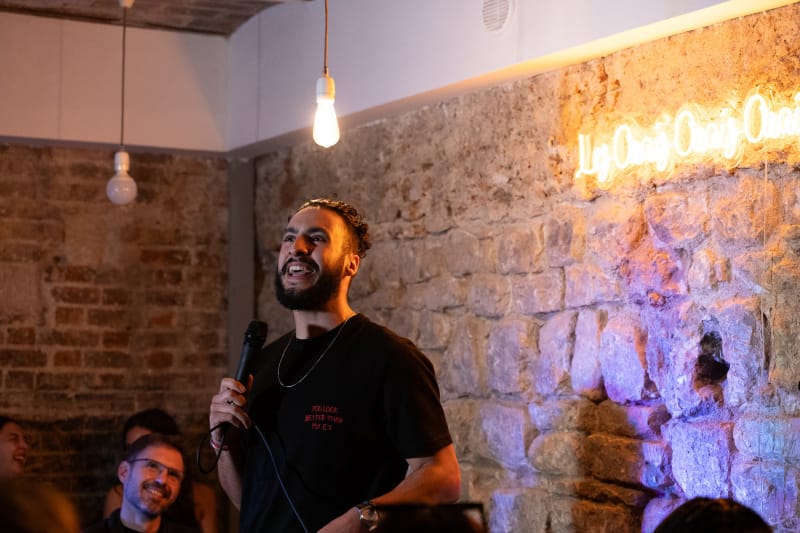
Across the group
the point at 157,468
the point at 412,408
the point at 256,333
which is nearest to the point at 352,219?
the point at 256,333

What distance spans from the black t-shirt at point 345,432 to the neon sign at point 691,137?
3.71 feet

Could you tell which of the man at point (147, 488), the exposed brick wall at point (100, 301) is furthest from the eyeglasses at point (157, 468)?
the exposed brick wall at point (100, 301)

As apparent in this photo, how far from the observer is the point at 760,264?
12.5 feet

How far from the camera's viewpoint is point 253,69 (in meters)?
6.78

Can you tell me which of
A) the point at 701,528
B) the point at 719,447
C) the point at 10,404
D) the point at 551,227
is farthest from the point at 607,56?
the point at 10,404

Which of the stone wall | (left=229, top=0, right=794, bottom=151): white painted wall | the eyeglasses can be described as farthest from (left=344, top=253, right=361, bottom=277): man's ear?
the eyeglasses

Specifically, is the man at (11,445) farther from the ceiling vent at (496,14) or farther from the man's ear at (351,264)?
the ceiling vent at (496,14)

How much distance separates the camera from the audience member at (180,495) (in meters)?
6.46

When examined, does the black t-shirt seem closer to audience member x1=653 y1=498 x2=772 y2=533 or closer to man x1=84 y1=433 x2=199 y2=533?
audience member x1=653 y1=498 x2=772 y2=533

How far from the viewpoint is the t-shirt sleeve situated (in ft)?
11.5

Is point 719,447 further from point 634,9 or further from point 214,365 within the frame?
point 214,365

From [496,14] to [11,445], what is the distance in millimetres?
3320

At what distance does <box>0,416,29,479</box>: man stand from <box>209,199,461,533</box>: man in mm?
2806

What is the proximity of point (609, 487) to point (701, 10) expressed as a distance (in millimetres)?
1631
